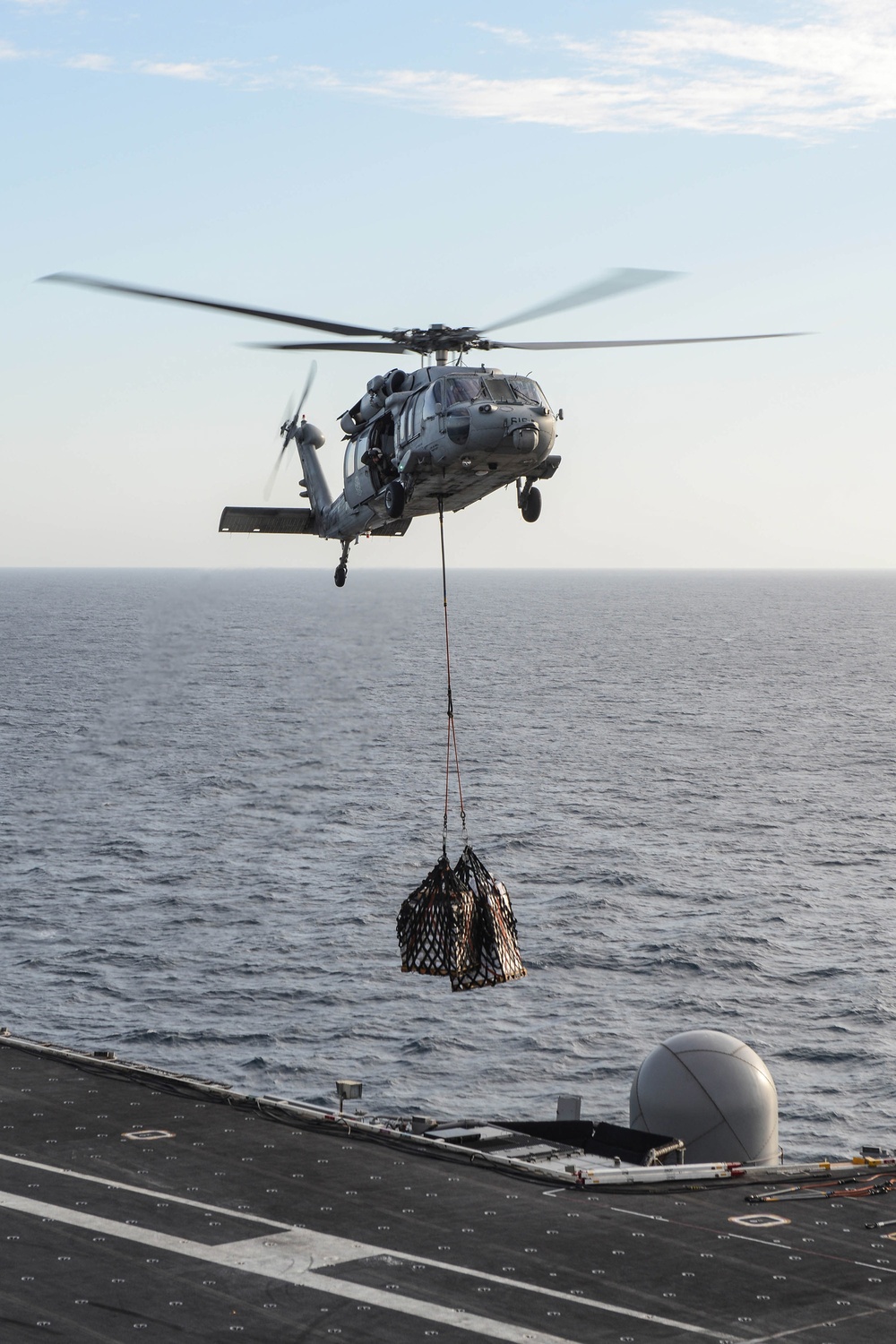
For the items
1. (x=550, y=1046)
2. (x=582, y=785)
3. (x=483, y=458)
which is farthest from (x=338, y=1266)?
(x=582, y=785)

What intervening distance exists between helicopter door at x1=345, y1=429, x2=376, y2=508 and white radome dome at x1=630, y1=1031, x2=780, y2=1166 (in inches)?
594

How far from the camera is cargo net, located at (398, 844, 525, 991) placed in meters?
31.3

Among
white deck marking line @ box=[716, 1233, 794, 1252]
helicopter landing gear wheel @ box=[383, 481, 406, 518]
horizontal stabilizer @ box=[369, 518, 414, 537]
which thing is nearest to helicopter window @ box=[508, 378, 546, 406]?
helicopter landing gear wheel @ box=[383, 481, 406, 518]

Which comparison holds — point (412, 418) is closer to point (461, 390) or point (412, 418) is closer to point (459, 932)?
point (461, 390)

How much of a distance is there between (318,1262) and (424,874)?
161ft

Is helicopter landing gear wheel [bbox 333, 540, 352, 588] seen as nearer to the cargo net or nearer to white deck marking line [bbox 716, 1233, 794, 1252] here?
the cargo net

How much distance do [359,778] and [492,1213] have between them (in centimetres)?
7351

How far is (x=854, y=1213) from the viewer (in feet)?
90.9

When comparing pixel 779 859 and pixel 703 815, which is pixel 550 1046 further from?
pixel 703 815

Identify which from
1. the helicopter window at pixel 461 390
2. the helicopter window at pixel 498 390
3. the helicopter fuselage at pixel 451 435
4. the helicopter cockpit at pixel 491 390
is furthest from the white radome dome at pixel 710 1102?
the helicopter window at pixel 461 390

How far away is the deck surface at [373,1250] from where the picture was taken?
21906 mm

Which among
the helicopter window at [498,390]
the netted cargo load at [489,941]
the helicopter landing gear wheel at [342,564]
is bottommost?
the netted cargo load at [489,941]

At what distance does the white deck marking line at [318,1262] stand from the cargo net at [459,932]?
716 cm

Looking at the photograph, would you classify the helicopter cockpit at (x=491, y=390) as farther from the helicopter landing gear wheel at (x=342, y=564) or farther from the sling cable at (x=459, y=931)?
the helicopter landing gear wheel at (x=342, y=564)
